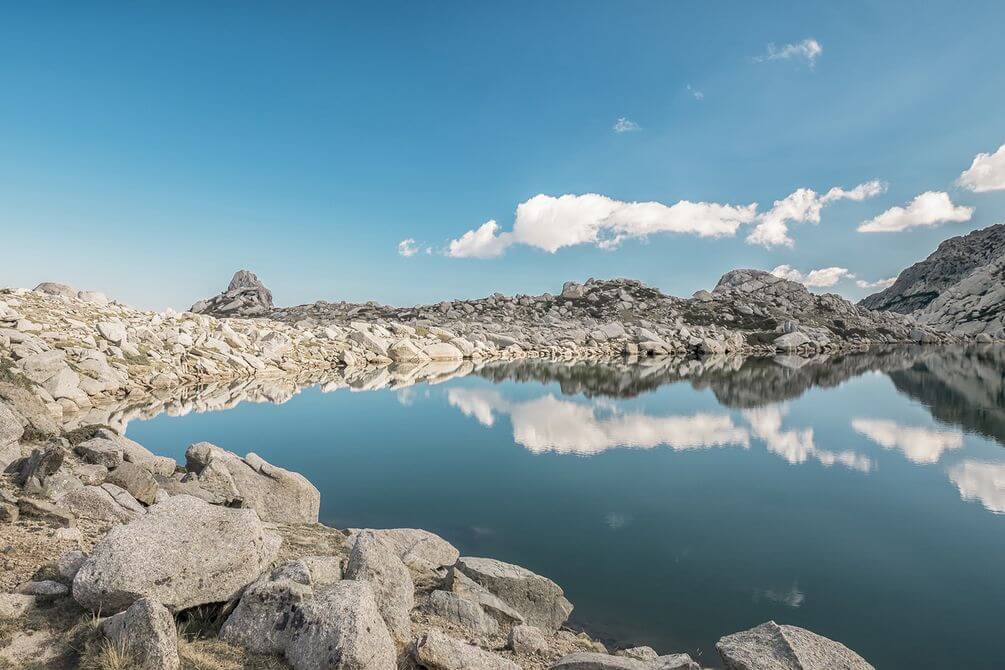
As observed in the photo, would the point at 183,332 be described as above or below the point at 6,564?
above

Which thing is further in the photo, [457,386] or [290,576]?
[457,386]

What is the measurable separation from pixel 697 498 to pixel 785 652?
413 inches

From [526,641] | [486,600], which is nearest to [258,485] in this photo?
[486,600]

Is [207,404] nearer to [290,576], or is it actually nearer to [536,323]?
[290,576]

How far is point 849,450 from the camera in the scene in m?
24.4

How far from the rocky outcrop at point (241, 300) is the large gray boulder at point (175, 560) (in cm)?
12524

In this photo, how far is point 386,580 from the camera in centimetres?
787

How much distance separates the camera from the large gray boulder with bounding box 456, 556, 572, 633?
941 cm

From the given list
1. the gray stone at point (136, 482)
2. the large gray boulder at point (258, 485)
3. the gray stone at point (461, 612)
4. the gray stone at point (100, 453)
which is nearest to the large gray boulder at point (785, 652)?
the gray stone at point (461, 612)

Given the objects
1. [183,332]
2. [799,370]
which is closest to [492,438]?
[183,332]

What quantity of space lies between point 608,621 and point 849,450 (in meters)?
19.8

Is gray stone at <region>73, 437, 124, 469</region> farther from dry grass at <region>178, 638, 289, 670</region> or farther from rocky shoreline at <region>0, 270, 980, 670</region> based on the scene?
dry grass at <region>178, 638, 289, 670</region>

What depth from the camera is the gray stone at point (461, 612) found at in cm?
807

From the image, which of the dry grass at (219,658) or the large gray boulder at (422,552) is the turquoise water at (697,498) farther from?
the dry grass at (219,658)
